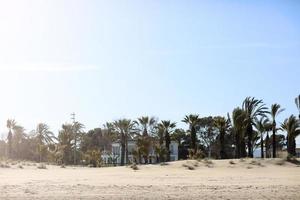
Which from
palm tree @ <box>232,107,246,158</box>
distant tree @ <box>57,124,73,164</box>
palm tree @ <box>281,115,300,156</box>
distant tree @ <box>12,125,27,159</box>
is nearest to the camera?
palm tree @ <box>232,107,246,158</box>

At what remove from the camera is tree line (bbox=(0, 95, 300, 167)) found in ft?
187

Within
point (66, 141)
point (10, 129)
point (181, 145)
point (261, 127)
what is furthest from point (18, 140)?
point (261, 127)

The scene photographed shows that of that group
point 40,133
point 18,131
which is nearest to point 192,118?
point 40,133

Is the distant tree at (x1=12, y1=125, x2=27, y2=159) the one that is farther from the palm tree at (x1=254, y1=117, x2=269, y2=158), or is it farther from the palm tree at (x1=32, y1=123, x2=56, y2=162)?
the palm tree at (x1=254, y1=117, x2=269, y2=158)

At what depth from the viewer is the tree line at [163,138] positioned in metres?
57.0

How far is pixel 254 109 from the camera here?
5688 centimetres

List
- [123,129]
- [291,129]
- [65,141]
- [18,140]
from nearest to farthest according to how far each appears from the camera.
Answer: [291,129] → [123,129] → [65,141] → [18,140]

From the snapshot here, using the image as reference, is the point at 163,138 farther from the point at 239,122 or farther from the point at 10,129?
the point at 10,129

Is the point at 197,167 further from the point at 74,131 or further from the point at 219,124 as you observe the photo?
the point at 74,131

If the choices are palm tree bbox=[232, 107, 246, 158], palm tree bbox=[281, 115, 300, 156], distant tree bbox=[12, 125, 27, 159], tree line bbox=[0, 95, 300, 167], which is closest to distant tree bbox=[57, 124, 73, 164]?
tree line bbox=[0, 95, 300, 167]

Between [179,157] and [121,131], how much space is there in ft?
65.6

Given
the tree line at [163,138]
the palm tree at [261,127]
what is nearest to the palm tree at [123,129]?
the tree line at [163,138]

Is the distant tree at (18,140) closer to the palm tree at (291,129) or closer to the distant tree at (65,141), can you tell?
the distant tree at (65,141)

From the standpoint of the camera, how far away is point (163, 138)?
233ft
